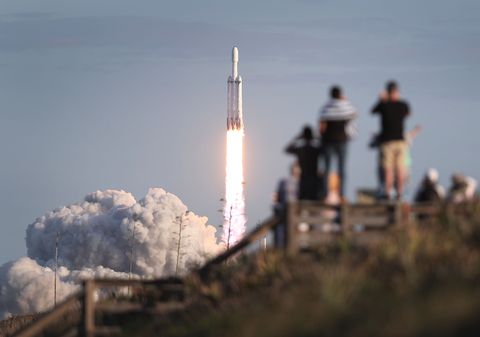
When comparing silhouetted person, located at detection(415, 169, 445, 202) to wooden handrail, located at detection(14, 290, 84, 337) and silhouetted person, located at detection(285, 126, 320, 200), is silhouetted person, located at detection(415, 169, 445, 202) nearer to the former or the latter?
silhouetted person, located at detection(285, 126, 320, 200)

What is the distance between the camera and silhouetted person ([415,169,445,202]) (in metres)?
38.2

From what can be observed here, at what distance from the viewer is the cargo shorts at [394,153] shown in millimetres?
37844

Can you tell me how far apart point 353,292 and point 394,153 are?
23.5 feet

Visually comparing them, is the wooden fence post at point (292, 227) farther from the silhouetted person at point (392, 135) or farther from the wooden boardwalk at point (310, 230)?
the silhouetted person at point (392, 135)

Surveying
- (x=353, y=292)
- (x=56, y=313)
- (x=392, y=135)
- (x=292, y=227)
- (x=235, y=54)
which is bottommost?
(x=353, y=292)

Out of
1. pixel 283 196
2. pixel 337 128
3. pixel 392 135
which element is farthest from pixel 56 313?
pixel 392 135

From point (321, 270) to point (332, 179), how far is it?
464 centimetres

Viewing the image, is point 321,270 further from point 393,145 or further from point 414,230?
point 393,145

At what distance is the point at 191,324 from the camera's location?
3591cm

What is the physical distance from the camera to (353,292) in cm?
3159

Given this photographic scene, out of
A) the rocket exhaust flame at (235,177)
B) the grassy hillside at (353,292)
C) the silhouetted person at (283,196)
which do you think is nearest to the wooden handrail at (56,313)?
the grassy hillside at (353,292)

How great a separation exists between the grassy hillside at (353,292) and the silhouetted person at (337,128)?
255 cm

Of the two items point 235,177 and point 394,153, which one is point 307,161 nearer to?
point 394,153

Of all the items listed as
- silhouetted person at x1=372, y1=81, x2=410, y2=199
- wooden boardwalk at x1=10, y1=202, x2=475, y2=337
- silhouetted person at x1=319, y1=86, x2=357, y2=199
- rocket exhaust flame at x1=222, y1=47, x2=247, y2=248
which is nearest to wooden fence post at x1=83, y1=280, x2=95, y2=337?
wooden boardwalk at x1=10, y1=202, x2=475, y2=337
